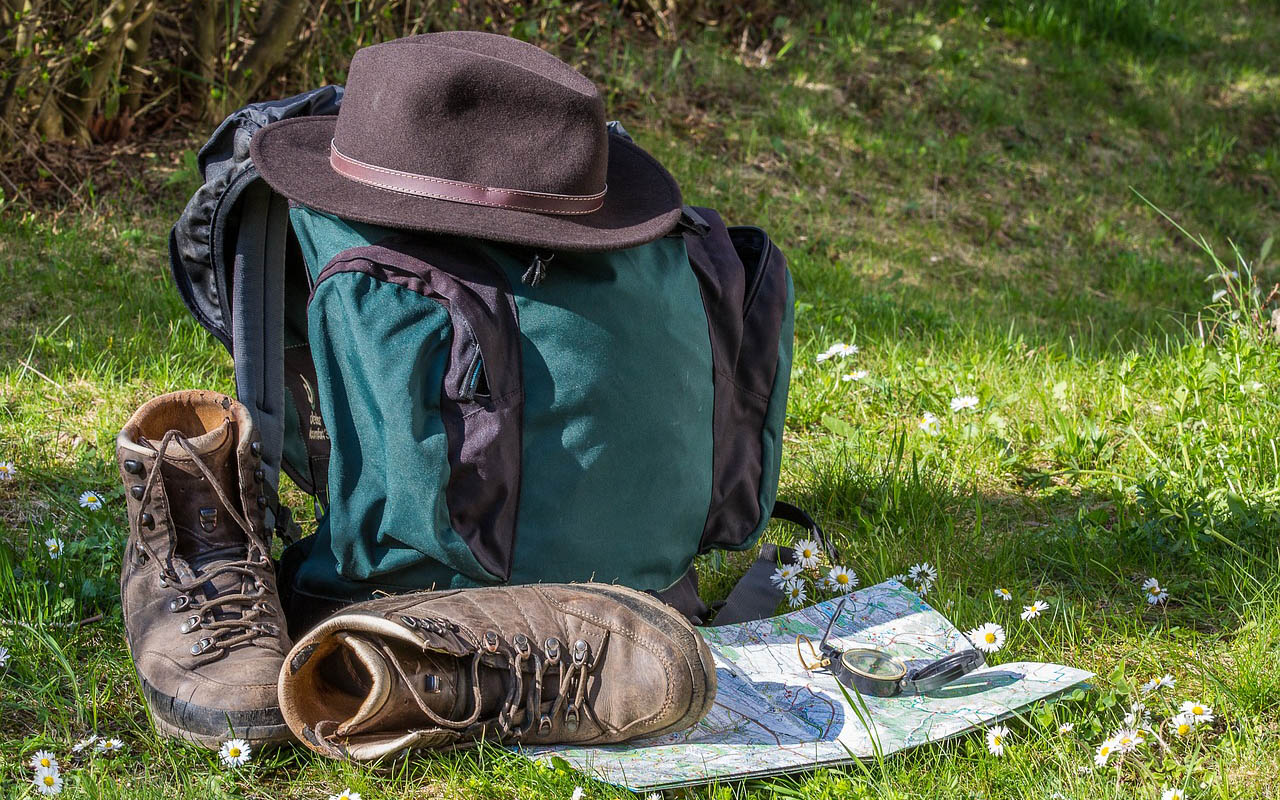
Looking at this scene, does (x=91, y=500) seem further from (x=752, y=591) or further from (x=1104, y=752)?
(x=1104, y=752)

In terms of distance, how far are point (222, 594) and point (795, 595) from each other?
1173 mm

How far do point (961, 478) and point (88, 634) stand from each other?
2114 mm

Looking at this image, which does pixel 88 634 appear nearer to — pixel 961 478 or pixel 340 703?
pixel 340 703

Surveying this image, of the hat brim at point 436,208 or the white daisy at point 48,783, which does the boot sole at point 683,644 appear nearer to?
the hat brim at point 436,208

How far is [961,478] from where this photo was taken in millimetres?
3061


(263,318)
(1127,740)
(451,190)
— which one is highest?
(451,190)

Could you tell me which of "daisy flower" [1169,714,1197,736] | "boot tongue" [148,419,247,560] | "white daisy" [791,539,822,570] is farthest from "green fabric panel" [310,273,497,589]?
"daisy flower" [1169,714,1197,736]

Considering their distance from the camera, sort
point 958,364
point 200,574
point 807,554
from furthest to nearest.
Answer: point 958,364 → point 807,554 → point 200,574

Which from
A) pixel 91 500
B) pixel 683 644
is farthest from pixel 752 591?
pixel 91 500

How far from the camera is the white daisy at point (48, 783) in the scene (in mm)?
1747

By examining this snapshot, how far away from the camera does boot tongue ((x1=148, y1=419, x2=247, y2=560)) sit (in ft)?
6.77

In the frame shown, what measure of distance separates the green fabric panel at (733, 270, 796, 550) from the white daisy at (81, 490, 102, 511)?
1460 mm

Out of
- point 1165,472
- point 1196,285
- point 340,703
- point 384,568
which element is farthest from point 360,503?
point 1196,285

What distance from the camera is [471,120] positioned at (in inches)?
78.2
